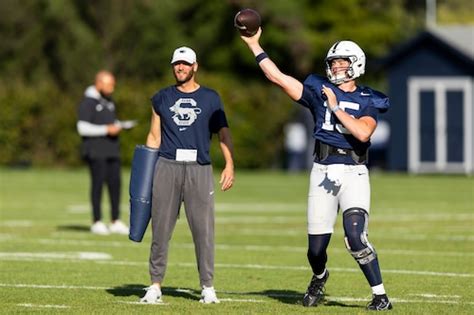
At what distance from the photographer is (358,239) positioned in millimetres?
10938

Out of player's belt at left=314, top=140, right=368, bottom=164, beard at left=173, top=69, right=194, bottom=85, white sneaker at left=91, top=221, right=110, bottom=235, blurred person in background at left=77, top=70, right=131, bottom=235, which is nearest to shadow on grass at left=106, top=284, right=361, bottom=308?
player's belt at left=314, top=140, right=368, bottom=164

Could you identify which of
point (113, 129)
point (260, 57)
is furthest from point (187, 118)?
point (113, 129)

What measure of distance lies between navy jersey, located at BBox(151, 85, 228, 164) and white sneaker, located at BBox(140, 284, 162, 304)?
3.50 feet

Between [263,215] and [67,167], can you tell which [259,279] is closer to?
[263,215]

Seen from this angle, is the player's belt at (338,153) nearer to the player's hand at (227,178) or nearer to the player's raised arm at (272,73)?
the player's raised arm at (272,73)

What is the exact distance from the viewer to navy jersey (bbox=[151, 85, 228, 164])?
1162cm

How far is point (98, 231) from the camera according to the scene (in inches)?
768

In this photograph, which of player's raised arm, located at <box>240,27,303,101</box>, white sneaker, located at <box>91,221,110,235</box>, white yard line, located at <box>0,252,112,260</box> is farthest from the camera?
white sneaker, located at <box>91,221,110,235</box>

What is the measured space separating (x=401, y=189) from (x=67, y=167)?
47.9 ft

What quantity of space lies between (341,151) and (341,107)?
0.34 metres

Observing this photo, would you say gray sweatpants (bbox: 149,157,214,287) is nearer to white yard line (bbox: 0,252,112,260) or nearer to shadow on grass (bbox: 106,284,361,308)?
shadow on grass (bbox: 106,284,361,308)

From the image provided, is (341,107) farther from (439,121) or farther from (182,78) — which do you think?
(439,121)

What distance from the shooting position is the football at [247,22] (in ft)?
36.6

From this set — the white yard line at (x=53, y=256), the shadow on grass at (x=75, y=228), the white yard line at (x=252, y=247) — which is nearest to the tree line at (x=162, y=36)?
the shadow on grass at (x=75, y=228)
